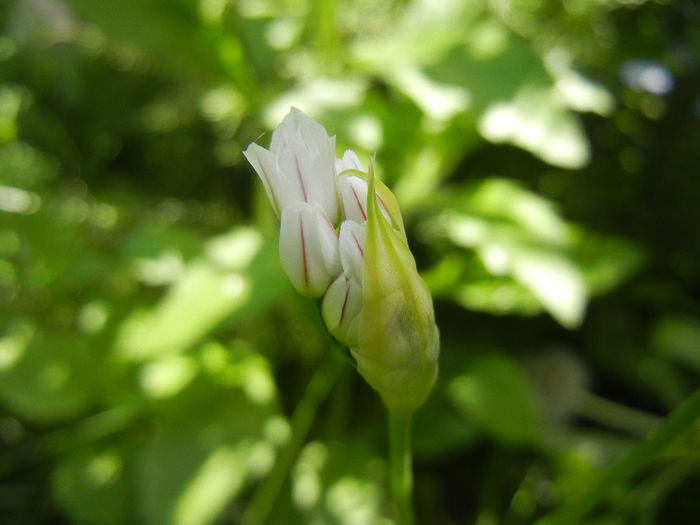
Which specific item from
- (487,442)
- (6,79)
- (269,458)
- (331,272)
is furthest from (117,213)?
(331,272)

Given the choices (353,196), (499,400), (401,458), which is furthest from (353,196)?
(499,400)

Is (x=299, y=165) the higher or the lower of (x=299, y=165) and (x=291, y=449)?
the higher

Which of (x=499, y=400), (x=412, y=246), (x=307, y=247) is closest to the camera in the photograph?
(x=307, y=247)

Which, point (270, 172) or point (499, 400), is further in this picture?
point (499, 400)

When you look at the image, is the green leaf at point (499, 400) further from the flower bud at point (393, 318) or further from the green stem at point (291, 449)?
the flower bud at point (393, 318)

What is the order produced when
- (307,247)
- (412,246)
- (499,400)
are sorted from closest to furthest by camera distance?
(307,247) < (499,400) < (412,246)

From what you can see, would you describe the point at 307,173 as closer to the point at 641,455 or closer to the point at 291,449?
the point at 641,455

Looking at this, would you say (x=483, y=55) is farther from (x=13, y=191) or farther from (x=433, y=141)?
(x=13, y=191)

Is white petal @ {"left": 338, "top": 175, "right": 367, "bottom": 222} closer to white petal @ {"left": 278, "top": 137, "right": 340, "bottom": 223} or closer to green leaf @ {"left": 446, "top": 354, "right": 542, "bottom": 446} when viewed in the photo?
white petal @ {"left": 278, "top": 137, "right": 340, "bottom": 223}
